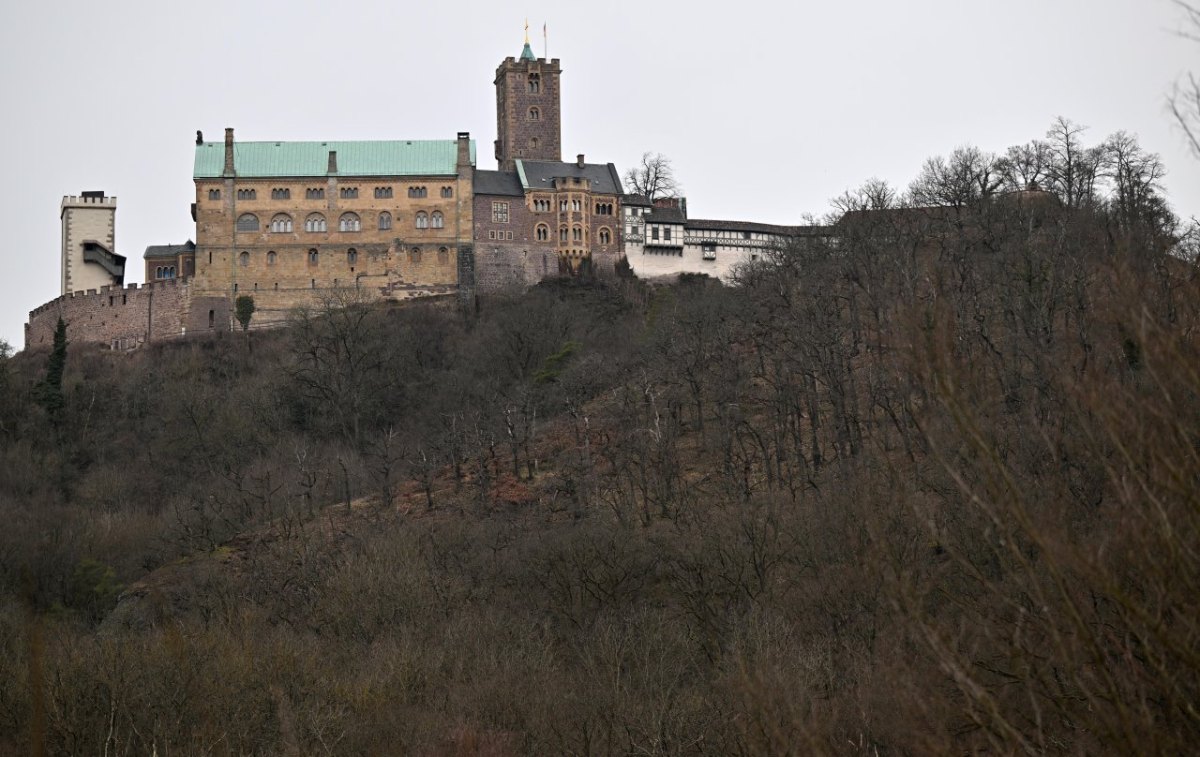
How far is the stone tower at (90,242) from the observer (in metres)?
87.8

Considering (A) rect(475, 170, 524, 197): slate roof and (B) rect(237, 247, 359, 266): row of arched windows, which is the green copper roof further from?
(B) rect(237, 247, 359, 266): row of arched windows

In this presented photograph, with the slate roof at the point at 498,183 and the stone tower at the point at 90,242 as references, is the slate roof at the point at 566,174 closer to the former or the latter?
the slate roof at the point at 498,183

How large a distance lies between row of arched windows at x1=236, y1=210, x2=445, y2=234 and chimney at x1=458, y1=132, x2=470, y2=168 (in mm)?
3452

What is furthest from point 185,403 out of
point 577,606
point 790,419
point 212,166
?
point 577,606

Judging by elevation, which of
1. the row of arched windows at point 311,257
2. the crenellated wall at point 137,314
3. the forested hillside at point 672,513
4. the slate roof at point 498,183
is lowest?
the forested hillside at point 672,513

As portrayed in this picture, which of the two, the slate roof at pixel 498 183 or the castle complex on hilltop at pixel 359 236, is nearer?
the castle complex on hilltop at pixel 359 236

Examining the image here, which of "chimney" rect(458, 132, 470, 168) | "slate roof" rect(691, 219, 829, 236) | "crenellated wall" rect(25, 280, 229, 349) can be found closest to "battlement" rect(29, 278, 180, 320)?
"crenellated wall" rect(25, 280, 229, 349)

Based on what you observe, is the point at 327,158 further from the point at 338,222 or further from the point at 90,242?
the point at 90,242

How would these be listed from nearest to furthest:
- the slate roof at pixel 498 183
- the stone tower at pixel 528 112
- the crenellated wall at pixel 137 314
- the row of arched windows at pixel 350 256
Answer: the crenellated wall at pixel 137 314 < the row of arched windows at pixel 350 256 < the slate roof at pixel 498 183 < the stone tower at pixel 528 112

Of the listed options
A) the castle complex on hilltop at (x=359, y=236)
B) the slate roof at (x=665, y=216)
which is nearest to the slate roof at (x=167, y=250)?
the castle complex on hilltop at (x=359, y=236)

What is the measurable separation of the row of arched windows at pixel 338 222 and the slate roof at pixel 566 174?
5730 millimetres

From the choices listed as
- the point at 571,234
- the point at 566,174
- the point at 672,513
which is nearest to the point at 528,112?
the point at 566,174

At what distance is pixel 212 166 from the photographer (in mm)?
87312

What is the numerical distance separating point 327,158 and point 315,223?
4.76m
